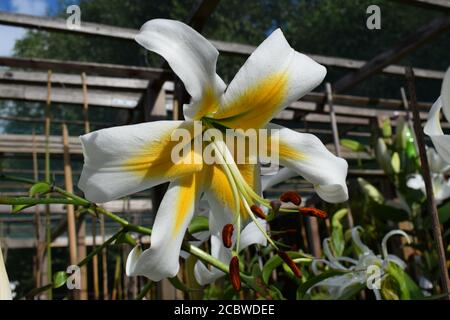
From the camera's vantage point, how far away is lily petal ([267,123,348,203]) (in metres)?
0.40

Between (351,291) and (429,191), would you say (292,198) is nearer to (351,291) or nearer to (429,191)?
(429,191)

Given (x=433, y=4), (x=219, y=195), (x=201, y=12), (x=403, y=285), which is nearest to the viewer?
(x=219, y=195)

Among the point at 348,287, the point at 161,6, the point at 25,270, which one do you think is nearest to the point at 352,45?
the point at 161,6

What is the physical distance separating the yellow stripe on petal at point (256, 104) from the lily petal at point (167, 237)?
74 millimetres

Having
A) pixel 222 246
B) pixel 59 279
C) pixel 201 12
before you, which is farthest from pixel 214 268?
pixel 201 12

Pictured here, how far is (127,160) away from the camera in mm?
346

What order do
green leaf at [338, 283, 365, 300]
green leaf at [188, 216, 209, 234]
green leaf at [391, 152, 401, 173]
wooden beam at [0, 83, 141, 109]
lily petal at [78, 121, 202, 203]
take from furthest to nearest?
1. wooden beam at [0, 83, 141, 109]
2. green leaf at [391, 152, 401, 173]
3. green leaf at [338, 283, 365, 300]
4. green leaf at [188, 216, 209, 234]
5. lily petal at [78, 121, 202, 203]

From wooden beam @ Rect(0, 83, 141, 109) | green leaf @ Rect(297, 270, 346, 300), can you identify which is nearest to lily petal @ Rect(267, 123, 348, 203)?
green leaf @ Rect(297, 270, 346, 300)

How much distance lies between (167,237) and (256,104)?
15cm

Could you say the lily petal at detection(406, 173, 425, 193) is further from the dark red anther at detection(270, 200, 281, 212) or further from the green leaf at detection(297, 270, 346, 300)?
the dark red anther at detection(270, 200, 281, 212)

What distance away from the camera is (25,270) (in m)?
8.48

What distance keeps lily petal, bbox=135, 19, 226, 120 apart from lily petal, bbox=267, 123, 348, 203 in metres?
0.08
